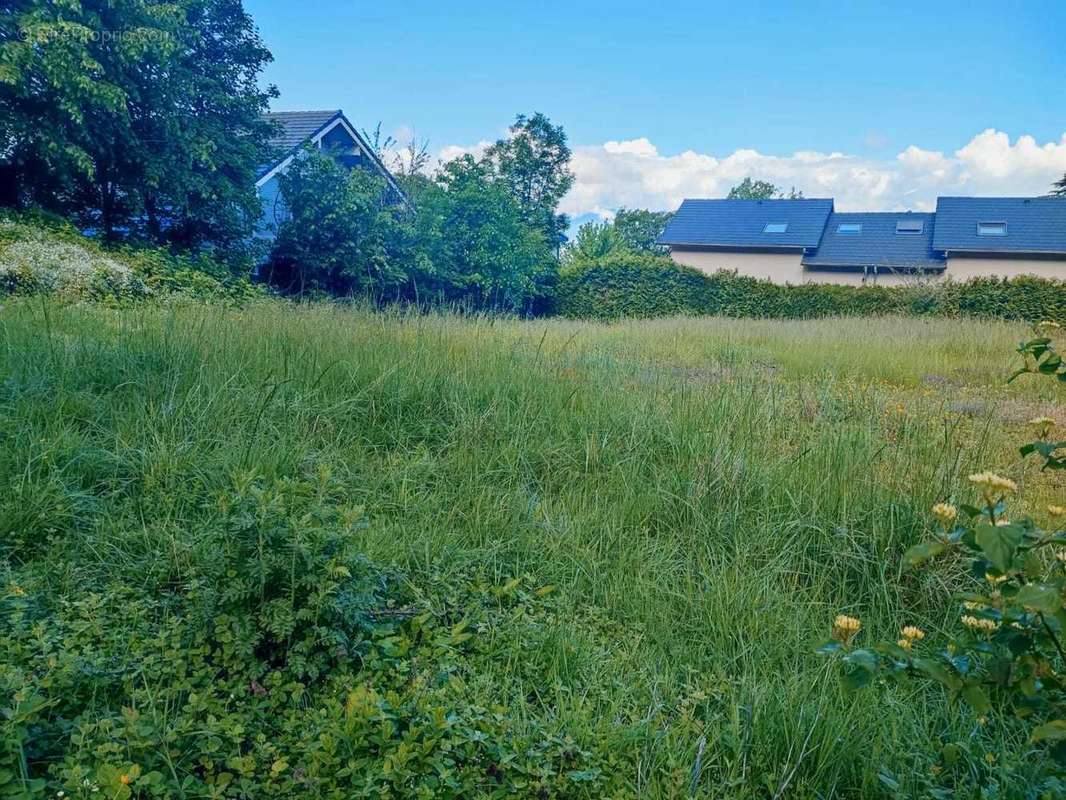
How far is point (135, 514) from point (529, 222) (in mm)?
20663

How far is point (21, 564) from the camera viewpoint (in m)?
2.03

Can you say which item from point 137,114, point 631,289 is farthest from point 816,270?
point 137,114

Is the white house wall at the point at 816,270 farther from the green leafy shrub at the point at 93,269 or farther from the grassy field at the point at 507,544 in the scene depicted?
the grassy field at the point at 507,544

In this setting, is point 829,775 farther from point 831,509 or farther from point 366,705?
point 831,509

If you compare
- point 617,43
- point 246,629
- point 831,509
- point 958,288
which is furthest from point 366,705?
point 958,288

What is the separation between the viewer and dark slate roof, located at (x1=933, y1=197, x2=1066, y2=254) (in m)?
23.3

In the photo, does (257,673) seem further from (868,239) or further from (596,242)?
(596,242)

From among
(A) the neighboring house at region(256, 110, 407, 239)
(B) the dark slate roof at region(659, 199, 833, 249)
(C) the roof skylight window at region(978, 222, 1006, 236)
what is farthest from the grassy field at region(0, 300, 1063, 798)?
(C) the roof skylight window at region(978, 222, 1006, 236)

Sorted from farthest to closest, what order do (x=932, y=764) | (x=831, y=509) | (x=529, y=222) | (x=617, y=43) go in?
(x=529, y=222), (x=617, y=43), (x=831, y=509), (x=932, y=764)

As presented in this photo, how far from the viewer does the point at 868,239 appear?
26000 millimetres

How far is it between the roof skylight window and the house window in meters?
2.19

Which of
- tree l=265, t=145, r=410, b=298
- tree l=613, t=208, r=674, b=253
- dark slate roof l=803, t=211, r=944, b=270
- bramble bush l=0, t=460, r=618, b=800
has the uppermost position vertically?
tree l=613, t=208, r=674, b=253

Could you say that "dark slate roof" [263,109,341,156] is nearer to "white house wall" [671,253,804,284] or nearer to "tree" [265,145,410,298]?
"tree" [265,145,410,298]

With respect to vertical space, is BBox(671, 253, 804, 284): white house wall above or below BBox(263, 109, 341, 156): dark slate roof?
below
